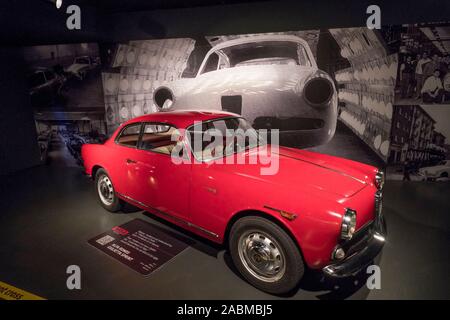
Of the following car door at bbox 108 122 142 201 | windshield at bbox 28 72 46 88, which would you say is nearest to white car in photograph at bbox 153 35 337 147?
car door at bbox 108 122 142 201

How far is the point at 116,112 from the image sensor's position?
6.28m

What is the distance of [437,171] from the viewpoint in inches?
205

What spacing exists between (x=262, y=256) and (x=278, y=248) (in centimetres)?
20

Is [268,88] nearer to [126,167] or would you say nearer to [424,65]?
[424,65]

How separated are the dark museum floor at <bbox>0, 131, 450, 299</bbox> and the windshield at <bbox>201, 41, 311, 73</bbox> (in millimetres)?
3007

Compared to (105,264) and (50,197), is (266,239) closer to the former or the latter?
(105,264)

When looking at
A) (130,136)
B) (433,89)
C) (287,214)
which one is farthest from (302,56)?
(287,214)

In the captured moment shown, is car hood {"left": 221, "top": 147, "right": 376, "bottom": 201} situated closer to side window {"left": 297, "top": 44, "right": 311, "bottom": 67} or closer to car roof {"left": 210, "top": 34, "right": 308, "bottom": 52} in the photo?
side window {"left": 297, "top": 44, "right": 311, "bottom": 67}

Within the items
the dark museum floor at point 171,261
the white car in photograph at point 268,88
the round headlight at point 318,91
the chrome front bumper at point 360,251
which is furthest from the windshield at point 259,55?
the chrome front bumper at point 360,251

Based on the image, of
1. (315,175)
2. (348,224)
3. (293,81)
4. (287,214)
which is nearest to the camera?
(348,224)

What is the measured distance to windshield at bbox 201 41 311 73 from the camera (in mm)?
5039

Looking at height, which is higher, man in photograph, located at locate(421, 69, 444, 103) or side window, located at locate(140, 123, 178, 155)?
man in photograph, located at locate(421, 69, 444, 103)

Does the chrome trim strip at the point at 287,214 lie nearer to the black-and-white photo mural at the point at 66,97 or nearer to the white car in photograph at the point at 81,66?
the black-and-white photo mural at the point at 66,97

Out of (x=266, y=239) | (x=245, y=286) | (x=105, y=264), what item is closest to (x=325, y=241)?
(x=266, y=239)
